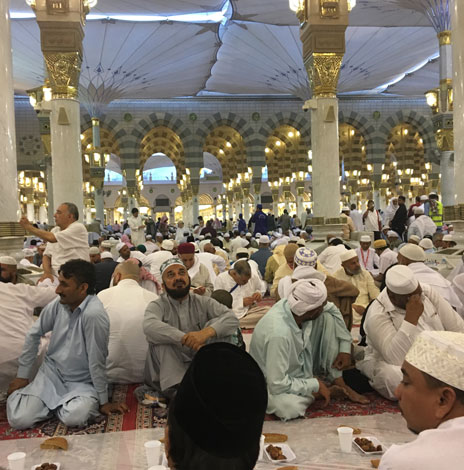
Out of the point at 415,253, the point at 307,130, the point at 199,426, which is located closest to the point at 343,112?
the point at 307,130

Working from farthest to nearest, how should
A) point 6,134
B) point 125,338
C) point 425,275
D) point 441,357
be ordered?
point 6,134 < point 425,275 < point 125,338 < point 441,357

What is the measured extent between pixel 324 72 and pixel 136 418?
20.7 feet

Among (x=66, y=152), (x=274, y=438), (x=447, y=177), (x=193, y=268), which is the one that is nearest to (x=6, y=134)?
(x=193, y=268)

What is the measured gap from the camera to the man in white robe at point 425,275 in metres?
3.33

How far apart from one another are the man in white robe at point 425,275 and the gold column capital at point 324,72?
15.5ft

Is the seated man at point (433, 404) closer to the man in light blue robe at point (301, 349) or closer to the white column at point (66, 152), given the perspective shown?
the man in light blue robe at point (301, 349)

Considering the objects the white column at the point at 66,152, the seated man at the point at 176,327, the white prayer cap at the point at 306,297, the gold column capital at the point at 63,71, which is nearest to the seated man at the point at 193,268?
the seated man at the point at 176,327

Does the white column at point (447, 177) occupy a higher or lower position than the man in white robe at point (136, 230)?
higher

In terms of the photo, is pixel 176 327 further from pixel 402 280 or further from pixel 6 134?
pixel 6 134

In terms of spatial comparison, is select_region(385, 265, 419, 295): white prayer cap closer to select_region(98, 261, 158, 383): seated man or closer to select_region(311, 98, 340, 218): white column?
select_region(98, 261, 158, 383): seated man

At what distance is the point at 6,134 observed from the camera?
152 inches

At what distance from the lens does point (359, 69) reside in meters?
15.4

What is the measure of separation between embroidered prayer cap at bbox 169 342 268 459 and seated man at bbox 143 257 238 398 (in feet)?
5.28

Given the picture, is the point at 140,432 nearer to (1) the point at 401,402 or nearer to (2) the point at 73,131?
(1) the point at 401,402
